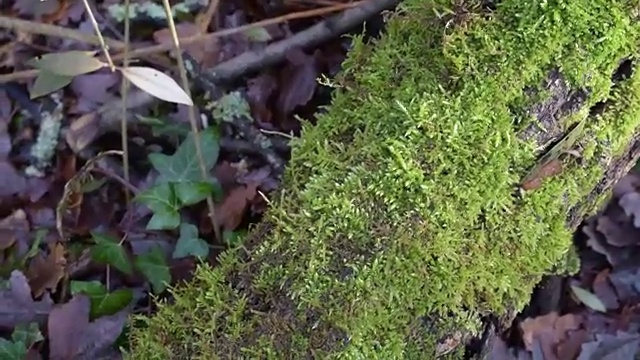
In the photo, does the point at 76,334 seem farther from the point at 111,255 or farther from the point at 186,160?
the point at 186,160

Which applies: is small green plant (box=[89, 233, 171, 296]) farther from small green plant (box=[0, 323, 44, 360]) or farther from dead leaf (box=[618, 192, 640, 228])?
dead leaf (box=[618, 192, 640, 228])

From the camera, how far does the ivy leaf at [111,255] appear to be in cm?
146

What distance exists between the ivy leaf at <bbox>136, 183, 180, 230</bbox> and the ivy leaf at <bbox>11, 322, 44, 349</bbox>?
30 centimetres

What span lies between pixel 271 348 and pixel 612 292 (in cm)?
108

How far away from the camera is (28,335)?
4.46 ft

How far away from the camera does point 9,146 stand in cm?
168

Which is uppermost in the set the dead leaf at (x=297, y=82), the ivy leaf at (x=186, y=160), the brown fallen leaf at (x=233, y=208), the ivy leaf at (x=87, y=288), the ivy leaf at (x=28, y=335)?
the dead leaf at (x=297, y=82)

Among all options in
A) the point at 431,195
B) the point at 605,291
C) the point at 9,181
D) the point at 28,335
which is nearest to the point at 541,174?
the point at 431,195

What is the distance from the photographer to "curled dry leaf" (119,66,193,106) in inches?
45.0

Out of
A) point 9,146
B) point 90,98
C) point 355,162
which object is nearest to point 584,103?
point 355,162

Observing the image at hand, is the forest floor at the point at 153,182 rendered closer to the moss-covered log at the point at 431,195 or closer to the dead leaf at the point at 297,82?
the dead leaf at the point at 297,82

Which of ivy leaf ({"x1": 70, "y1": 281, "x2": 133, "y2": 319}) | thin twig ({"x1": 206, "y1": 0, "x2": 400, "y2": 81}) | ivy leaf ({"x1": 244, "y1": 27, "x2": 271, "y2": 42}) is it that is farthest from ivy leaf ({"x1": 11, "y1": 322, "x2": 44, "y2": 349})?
ivy leaf ({"x1": 244, "y1": 27, "x2": 271, "y2": 42})

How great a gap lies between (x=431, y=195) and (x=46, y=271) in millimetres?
895

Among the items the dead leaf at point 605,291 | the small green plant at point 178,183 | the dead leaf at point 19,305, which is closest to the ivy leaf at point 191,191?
the small green plant at point 178,183
